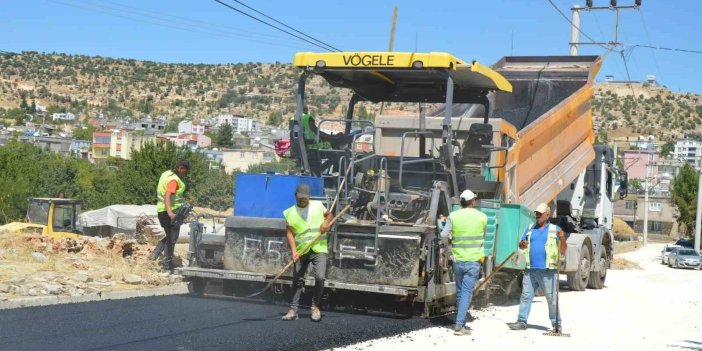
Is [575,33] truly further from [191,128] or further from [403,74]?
[191,128]

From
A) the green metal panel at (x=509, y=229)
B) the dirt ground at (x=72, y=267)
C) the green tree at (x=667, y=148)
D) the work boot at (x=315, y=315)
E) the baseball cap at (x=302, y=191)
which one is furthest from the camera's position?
the green tree at (x=667, y=148)

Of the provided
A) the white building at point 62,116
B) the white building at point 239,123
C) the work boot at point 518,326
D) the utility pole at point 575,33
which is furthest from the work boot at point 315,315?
the white building at point 62,116

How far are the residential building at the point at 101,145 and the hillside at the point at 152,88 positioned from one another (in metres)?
12.2

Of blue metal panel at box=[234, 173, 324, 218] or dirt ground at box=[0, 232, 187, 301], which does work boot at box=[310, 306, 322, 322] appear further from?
dirt ground at box=[0, 232, 187, 301]

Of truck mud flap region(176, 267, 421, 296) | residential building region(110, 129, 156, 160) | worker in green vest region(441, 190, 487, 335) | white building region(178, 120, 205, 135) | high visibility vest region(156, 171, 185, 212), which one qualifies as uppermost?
white building region(178, 120, 205, 135)

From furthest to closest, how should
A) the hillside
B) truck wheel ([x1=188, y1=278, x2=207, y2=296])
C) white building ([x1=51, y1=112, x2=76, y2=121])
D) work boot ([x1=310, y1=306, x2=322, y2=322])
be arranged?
white building ([x1=51, y1=112, x2=76, y2=121]), the hillside, truck wheel ([x1=188, y1=278, x2=207, y2=296]), work boot ([x1=310, y1=306, x2=322, y2=322])

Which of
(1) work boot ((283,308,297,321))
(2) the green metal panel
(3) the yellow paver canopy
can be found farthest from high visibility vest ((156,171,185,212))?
(2) the green metal panel

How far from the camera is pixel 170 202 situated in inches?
431

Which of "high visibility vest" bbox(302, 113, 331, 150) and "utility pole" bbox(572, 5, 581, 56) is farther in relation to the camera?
"utility pole" bbox(572, 5, 581, 56)

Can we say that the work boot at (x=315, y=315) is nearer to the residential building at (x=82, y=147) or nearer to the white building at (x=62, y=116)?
the residential building at (x=82, y=147)

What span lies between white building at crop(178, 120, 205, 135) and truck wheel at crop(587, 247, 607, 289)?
8963 centimetres

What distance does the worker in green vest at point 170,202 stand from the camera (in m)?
10.9

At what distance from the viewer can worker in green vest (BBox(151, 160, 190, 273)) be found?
10.9 meters

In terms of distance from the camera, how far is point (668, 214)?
94.1m
